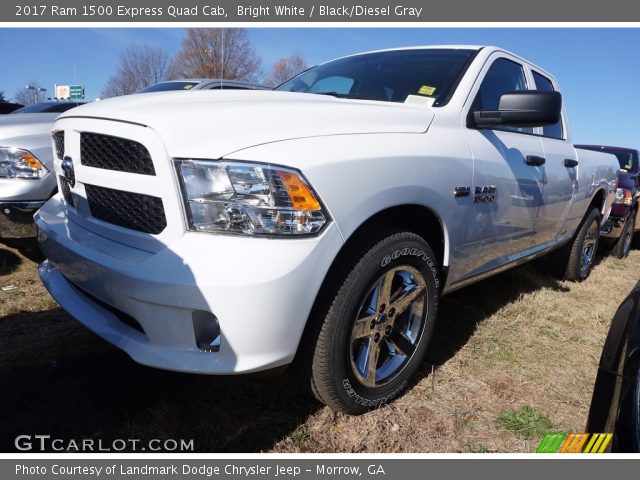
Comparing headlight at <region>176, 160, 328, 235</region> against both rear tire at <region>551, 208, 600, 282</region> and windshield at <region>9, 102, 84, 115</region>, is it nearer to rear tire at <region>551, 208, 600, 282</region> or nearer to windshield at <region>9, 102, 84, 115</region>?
rear tire at <region>551, 208, 600, 282</region>

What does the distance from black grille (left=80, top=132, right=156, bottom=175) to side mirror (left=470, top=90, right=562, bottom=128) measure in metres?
1.79

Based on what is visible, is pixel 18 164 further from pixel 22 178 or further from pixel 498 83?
pixel 498 83

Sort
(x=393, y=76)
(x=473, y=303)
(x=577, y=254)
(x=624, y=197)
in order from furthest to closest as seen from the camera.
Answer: (x=624, y=197) → (x=577, y=254) → (x=473, y=303) → (x=393, y=76)

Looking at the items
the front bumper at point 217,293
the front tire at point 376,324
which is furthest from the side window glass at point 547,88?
the front bumper at point 217,293

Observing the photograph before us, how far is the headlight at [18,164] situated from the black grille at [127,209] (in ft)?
5.44

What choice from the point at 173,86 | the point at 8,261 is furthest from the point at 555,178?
the point at 173,86

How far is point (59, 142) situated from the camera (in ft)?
7.33

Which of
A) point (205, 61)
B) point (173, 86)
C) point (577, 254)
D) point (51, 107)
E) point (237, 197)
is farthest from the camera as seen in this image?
point (205, 61)

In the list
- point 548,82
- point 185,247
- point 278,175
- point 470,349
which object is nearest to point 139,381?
point 185,247

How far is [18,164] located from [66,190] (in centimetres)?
141

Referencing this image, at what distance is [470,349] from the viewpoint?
113 inches

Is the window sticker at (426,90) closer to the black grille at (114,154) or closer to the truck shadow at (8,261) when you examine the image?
the black grille at (114,154)

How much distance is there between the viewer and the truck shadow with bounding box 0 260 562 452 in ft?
6.26

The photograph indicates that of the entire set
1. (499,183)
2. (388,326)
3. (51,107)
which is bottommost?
(388,326)
